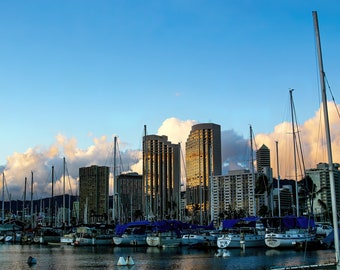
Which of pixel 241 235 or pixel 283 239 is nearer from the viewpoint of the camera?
Answer: pixel 283 239

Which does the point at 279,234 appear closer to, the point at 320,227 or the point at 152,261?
the point at 152,261

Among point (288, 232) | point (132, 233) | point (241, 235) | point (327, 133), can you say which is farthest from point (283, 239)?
point (327, 133)

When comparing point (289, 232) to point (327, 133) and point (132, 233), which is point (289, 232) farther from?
point (327, 133)

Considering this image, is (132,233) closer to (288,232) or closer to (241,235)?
(241,235)

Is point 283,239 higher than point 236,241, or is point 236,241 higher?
point 283,239

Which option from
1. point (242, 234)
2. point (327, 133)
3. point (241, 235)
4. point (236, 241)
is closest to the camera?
point (327, 133)

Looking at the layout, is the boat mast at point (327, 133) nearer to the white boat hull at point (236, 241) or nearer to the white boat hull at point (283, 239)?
the white boat hull at point (283, 239)

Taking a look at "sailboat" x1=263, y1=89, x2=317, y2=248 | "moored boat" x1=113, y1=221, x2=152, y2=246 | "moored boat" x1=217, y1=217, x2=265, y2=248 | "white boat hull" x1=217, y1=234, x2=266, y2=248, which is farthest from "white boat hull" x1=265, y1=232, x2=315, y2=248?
"moored boat" x1=113, y1=221, x2=152, y2=246

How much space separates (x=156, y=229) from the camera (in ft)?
299

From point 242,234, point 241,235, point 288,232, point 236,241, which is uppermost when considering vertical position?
point 288,232

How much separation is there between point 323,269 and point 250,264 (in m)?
19.7

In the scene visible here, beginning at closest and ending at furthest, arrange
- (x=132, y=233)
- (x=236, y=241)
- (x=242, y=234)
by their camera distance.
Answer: (x=236, y=241) < (x=242, y=234) < (x=132, y=233)

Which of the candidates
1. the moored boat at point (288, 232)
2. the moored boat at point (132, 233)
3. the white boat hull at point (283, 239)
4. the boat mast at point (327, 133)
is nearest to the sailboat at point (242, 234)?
the moored boat at point (288, 232)

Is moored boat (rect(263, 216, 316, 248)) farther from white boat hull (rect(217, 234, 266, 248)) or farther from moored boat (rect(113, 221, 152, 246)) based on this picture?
moored boat (rect(113, 221, 152, 246))
